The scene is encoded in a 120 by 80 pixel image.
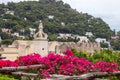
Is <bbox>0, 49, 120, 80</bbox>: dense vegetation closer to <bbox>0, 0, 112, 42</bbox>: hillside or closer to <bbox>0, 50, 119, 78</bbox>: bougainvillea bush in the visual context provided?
<bbox>0, 50, 119, 78</bbox>: bougainvillea bush

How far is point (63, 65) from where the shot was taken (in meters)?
12.7

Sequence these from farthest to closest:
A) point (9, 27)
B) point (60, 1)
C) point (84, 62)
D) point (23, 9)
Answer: point (60, 1)
point (23, 9)
point (9, 27)
point (84, 62)

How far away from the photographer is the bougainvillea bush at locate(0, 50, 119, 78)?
11.9 m

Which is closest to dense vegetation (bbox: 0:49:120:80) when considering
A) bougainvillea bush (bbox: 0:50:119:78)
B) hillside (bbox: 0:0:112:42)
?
bougainvillea bush (bbox: 0:50:119:78)

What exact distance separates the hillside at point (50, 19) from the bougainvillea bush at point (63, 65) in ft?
321

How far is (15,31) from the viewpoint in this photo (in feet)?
380

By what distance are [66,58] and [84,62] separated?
1.57 feet

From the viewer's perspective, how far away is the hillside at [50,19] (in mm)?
116488

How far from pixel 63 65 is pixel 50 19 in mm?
120323

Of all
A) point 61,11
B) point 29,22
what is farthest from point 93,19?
point 29,22

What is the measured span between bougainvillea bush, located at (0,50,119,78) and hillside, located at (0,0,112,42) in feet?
321

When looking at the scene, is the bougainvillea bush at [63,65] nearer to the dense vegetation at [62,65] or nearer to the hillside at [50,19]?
the dense vegetation at [62,65]

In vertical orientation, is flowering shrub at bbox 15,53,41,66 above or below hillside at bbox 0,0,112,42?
below

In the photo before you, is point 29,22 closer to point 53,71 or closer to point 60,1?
point 60,1
